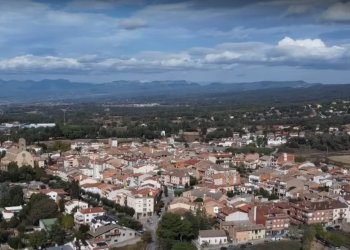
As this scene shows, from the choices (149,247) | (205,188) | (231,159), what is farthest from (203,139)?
(149,247)

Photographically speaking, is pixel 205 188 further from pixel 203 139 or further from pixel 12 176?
pixel 203 139

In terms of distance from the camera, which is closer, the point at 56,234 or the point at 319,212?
the point at 56,234

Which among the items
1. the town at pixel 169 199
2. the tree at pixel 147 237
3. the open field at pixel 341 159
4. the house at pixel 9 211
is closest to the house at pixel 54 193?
the town at pixel 169 199

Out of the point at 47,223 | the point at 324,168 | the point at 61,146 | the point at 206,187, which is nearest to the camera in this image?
the point at 47,223

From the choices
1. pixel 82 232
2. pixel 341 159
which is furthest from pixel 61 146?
pixel 82 232

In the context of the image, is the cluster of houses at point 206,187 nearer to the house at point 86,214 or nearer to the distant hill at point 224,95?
the house at point 86,214

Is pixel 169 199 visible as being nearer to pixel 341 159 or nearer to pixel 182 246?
pixel 182 246
